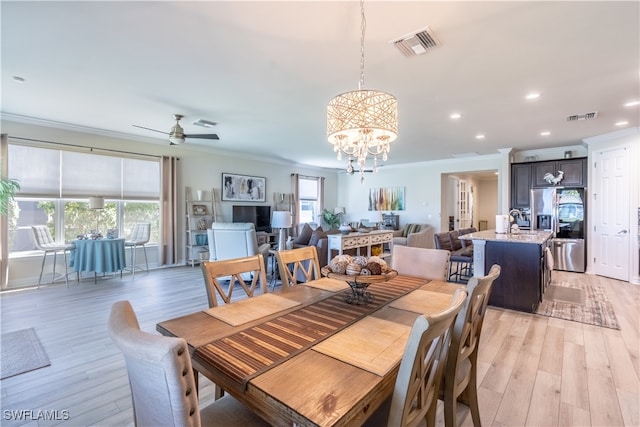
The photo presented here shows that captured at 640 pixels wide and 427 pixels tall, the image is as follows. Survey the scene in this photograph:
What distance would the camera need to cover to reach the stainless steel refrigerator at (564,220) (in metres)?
5.79

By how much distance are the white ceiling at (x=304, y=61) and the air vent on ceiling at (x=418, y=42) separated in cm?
5

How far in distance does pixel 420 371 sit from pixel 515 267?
3.44m

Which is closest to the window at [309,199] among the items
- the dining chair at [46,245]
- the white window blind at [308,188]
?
the white window blind at [308,188]

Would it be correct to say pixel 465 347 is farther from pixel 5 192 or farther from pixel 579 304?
pixel 5 192

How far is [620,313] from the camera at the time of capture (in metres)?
3.57

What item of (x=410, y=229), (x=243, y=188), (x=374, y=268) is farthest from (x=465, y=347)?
(x=410, y=229)

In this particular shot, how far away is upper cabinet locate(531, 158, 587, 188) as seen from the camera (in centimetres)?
591

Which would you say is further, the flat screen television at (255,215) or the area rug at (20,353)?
the flat screen television at (255,215)

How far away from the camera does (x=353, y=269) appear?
65.5 inches

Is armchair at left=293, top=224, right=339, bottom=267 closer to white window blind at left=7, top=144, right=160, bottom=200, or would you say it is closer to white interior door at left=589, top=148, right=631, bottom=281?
white window blind at left=7, top=144, right=160, bottom=200

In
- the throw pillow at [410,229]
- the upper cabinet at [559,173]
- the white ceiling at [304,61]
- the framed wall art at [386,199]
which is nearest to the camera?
the white ceiling at [304,61]

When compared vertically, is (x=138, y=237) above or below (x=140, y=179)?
below

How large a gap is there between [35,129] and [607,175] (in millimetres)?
9852

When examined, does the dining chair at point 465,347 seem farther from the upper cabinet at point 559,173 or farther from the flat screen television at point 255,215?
the flat screen television at point 255,215
